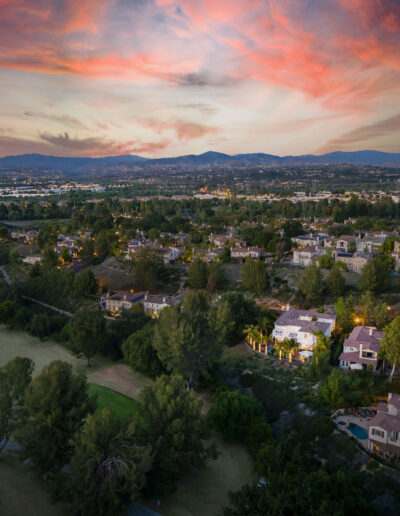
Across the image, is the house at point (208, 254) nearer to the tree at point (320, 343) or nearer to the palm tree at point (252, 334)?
the palm tree at point (252, 334)

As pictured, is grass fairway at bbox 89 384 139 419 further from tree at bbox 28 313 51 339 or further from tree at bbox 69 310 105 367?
tree at bbox 28 313 51 339

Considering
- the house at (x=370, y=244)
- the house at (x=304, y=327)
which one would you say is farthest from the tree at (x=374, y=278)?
the house at (x=370, y=244)

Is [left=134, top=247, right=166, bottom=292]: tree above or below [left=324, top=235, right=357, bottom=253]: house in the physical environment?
below

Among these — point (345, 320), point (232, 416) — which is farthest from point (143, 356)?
point (345, 320)

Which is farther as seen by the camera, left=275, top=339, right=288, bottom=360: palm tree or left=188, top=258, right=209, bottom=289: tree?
left=188, top=258, right=209, bottom=289: tree

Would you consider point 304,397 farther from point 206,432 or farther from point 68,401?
point 68,401

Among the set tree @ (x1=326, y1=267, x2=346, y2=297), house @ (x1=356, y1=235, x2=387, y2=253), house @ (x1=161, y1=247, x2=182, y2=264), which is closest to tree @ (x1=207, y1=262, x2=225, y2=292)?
house @ (x1=161, y1=247, x2=182, y2=264)
